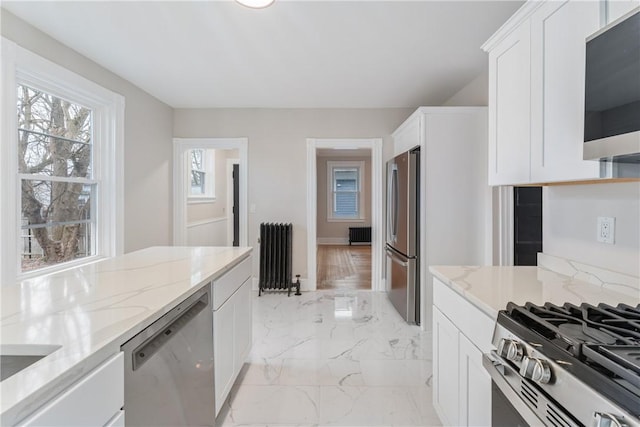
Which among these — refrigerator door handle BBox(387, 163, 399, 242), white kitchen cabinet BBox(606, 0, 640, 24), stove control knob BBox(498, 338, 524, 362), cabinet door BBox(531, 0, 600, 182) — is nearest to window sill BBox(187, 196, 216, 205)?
refrigerator door handle BBox(387, 163, 399, 242)

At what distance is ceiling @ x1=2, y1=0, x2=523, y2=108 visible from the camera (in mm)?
2119

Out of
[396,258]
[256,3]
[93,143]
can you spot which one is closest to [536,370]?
[256,3]

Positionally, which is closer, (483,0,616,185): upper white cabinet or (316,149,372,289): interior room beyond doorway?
(483,0,616,185): upper white cabinet

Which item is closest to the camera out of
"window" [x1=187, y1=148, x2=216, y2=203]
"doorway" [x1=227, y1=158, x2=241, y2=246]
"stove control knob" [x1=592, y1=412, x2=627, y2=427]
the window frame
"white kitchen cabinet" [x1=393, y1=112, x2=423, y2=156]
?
"stove control knob" [x1=592, y1=412, x2=627, y2=427]

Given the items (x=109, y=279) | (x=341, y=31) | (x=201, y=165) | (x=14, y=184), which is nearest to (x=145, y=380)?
(x=109, y=279)

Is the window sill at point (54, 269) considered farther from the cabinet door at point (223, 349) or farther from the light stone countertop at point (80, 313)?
the cabinet door at point (223, 349)

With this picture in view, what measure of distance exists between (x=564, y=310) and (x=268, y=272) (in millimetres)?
3572

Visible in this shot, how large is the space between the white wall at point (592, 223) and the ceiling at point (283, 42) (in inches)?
53.2

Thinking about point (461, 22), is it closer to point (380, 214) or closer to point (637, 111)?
point (637, 111)

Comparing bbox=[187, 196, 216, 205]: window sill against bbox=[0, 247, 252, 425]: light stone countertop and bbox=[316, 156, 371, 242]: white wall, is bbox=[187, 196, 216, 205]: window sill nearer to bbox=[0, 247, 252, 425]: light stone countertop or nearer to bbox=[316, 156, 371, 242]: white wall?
bbox=[0, 247, 252, 425]: light stone countertop

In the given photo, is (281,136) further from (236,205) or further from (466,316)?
(466,316)

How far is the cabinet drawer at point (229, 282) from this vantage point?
165 cm

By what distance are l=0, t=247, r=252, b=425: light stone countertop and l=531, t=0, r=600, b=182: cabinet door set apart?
1.58 m

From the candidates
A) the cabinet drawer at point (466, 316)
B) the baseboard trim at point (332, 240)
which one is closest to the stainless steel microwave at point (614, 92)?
the cabinet drawer at point (466, 316)
